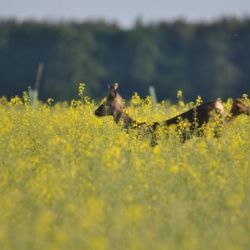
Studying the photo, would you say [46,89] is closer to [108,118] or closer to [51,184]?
[108,118]

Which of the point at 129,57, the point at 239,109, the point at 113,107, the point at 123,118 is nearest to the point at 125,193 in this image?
the point at 239,109

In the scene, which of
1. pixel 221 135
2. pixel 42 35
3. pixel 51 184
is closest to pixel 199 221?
pixel 51 184

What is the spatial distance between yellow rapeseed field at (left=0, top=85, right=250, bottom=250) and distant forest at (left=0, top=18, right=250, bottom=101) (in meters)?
30.4

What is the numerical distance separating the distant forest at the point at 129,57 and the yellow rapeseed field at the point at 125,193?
3040cm

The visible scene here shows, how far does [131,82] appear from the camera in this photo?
47656 millimetres

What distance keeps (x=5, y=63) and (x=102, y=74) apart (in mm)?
4338

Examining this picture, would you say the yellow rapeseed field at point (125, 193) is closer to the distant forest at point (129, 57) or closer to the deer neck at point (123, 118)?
the deer neck at point (123, 118)

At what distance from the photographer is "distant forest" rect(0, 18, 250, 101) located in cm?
4600

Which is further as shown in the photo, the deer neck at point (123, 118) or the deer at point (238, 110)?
the deer neck at point (123, 118)

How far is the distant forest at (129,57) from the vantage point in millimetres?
46000

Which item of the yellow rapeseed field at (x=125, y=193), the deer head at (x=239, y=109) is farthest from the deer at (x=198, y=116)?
the yellow rapeseed field at (x=125, y=193)

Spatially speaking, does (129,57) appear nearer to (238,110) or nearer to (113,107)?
(113,107)

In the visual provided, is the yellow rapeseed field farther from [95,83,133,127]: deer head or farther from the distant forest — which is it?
the distant forest

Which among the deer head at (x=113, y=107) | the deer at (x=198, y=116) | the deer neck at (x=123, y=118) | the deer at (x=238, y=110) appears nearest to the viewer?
the deer at (x=198, y=116)
